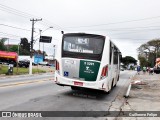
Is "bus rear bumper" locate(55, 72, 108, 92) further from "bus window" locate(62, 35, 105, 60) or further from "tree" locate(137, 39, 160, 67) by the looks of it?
"tree" locate(137, 39, 160, 67)

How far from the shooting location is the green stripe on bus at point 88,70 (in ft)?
46.3

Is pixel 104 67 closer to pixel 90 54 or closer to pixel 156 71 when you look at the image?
pixel 90 54

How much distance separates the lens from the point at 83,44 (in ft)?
47.9

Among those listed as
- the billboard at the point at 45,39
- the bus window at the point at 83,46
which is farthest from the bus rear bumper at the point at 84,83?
the billboard at the point at 45,39

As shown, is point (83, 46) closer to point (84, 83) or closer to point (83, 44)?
point (83, 44)

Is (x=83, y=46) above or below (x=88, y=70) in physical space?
above

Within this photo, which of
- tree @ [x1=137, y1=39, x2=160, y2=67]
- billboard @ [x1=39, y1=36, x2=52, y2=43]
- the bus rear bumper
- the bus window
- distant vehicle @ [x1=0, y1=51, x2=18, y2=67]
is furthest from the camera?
tree @ [x1=137, y1=39, x2=160, y2=67]

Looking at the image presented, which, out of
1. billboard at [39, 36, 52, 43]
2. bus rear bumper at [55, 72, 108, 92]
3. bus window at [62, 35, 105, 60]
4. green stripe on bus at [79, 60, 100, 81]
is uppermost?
billboard at [39, 36, 52, 43]

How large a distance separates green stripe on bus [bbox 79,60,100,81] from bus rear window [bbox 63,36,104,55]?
52cm

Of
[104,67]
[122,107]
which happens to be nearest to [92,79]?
[104,67]

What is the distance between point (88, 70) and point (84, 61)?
460 mm

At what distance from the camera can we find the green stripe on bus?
14.1 meters

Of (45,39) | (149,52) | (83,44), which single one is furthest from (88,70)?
(149,52)

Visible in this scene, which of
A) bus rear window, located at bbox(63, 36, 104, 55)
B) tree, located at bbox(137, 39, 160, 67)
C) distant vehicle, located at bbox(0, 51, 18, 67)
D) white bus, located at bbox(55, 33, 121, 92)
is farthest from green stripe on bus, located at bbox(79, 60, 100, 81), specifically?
tree, located at bbox(137, 39, 160, 67)
